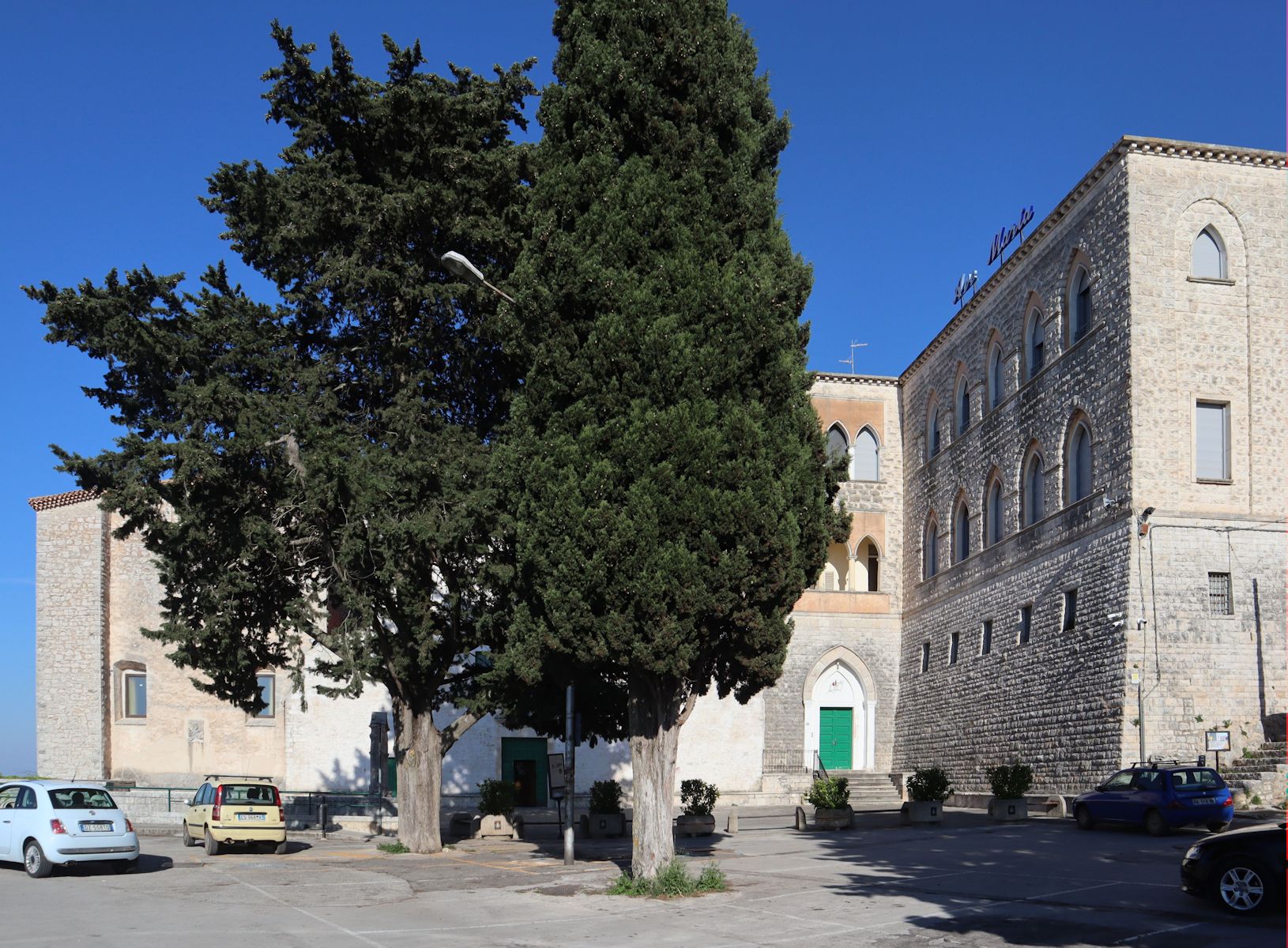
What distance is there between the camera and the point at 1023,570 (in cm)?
3328

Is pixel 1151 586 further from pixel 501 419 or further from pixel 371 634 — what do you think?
pixel 371 634

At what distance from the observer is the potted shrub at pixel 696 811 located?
25.7 meters

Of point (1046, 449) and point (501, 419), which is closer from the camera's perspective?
point (501, 419)

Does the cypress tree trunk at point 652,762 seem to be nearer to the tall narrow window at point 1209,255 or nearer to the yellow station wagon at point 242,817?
the yellow station wagon at point 242,817

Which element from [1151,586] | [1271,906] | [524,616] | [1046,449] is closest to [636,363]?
[524,616]

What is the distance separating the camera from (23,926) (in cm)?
1292

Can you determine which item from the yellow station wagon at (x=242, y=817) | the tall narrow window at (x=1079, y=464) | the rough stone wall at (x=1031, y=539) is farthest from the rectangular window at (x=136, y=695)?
the tall narrow window at (x=1079, y=464)

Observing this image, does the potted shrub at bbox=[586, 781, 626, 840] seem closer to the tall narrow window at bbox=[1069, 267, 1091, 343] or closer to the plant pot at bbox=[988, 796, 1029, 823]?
the plant pot at bbox=[988, 796, 1029, 823]

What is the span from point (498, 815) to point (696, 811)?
4.70 meters

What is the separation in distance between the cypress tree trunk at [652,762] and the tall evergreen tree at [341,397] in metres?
3.83

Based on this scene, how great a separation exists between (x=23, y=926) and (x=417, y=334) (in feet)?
40.4

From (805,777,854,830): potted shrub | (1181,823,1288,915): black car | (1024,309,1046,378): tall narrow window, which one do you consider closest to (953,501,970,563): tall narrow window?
(1024,309,1046,378): tall narrow window

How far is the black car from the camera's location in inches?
474

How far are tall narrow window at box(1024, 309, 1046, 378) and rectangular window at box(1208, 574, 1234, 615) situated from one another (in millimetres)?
7957
